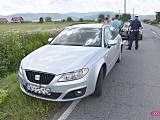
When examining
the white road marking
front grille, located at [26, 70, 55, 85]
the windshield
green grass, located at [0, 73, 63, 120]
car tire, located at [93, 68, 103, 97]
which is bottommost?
the white road marking

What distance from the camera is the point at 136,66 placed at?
632cm

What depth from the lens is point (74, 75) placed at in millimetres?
3199

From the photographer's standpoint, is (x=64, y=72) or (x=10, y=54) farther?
(x=10, y=54)

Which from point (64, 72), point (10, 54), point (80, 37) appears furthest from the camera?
point (10, 54)

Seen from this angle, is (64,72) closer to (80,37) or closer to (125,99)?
(125,99)

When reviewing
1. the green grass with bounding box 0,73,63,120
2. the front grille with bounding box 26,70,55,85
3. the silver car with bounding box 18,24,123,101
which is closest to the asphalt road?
the silver car with bounding box 18,24,123,101

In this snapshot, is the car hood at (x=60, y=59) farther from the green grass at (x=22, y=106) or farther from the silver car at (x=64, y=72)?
the green grass at (x=22, y=106)

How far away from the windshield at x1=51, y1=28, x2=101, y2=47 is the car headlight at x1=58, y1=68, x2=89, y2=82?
1.22 m

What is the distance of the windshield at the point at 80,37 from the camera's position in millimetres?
4453

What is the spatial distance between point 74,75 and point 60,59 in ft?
1.71

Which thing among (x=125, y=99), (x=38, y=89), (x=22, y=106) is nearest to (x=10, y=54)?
(x=22, y=106)

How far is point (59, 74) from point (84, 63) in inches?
21.3

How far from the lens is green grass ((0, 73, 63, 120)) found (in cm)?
312

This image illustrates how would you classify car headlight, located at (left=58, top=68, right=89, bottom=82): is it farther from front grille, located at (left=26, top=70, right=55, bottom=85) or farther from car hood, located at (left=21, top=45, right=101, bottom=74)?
front grille, located at (left=26, top=70, right=55, bottom=85)
